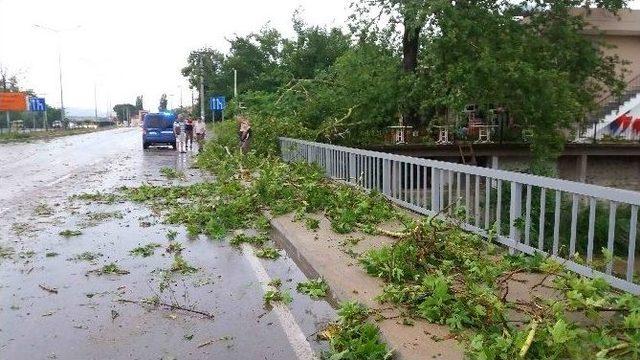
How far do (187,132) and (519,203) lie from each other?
87.9 feet

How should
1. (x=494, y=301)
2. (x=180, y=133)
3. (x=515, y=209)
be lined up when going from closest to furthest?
1. (x=494, y=301)
2. (x=515, y=209)
3. (x=180, y=133)

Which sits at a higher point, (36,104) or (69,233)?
(36,104)

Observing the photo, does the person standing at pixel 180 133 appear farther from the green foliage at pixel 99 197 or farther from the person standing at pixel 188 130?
the green foliage at pixel 99 197

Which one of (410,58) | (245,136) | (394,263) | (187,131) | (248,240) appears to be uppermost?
(410,58)

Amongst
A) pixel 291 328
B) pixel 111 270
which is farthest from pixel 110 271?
pixel 291 328

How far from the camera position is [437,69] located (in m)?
22.2

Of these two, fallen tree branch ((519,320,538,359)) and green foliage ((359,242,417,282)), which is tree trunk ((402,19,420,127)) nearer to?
green foliage ((359,242,417,282))

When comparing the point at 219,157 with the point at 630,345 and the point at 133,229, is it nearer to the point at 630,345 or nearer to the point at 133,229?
the point at 133,229

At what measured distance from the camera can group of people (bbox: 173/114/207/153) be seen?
28.9 meters

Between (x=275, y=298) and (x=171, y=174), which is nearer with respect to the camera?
(x=275, y=298)

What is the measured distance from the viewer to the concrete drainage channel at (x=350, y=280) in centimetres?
405

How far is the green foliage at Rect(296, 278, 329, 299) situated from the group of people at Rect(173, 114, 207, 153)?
23.4 meters

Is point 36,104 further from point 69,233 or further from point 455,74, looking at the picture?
point 69,233

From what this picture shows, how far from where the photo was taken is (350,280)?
5.76m
